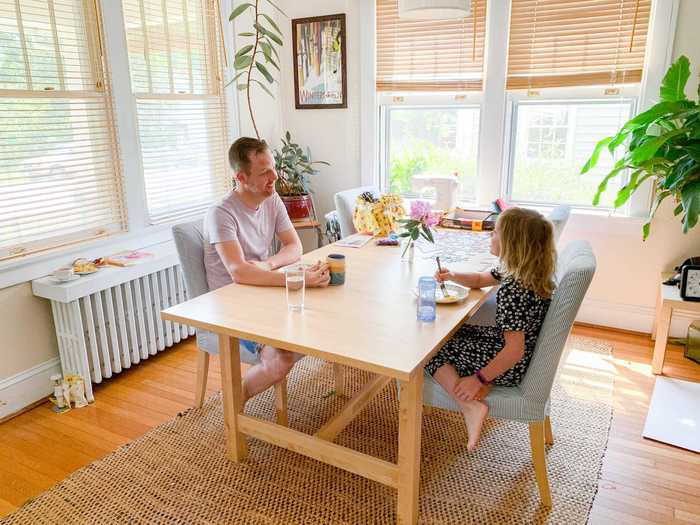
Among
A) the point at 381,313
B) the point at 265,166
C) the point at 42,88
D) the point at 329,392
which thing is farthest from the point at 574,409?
the point at 42,88

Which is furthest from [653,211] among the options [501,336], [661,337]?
[501,336]

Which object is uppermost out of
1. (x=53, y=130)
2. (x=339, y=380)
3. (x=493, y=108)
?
(x=493, y=108)

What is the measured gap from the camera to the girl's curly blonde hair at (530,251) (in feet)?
5.51

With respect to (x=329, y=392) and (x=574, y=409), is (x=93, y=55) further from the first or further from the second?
(x=574, y=409)

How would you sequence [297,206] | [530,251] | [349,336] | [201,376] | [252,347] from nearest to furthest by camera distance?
[349,336] → [530,251] → [252,347] → [201,376] → [297,206]

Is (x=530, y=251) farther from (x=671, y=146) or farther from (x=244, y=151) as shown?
(x=671, y=146)

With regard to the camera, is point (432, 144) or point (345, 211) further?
point (432, 144)

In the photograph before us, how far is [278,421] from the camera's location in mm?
2273

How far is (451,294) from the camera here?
189 cm

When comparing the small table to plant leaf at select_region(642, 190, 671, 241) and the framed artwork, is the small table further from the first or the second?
the framed artwork

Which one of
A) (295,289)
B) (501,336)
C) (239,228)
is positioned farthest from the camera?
(239,228)

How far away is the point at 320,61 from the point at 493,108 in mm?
1290

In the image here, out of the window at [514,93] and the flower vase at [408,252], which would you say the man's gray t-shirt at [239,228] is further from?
the window at [514,93]

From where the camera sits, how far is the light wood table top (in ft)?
4.84
